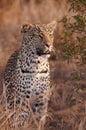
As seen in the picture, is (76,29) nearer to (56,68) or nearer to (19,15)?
(56,68)

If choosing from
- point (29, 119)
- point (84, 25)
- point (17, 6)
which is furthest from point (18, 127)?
point (17, 6)

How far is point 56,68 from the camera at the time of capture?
40.3 ft

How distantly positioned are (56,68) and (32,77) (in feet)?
9.25

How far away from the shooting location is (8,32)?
47.2 feet

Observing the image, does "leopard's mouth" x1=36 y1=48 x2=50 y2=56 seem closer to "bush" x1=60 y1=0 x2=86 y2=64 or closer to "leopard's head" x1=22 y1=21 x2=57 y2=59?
"leopard's head" x1=22 y1=21 x2=57 y2=59

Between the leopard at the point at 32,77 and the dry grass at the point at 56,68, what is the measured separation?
0.99ft

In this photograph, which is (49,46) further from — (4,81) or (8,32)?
(8,32)

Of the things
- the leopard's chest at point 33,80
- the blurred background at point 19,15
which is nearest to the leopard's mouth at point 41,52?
the leopard's chest at point 33,80

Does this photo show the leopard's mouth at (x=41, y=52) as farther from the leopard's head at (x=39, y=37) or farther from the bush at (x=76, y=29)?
the bush at (x=76, y=29)

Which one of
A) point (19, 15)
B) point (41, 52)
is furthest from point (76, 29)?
point (19, 15)

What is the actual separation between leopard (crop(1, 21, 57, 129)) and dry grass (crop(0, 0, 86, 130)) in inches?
11.9

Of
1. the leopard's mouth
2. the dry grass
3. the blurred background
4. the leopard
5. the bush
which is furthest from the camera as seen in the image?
the blurred background

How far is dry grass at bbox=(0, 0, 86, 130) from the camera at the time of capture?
994 centimetres

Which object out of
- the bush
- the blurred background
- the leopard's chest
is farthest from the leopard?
the blurred background
